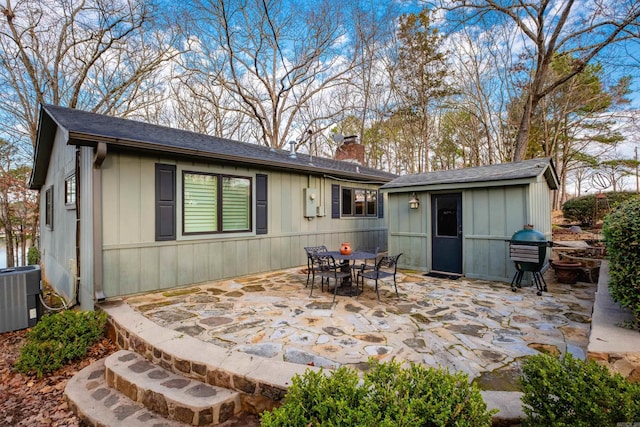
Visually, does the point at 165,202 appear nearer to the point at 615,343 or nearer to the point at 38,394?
the point at 38,394

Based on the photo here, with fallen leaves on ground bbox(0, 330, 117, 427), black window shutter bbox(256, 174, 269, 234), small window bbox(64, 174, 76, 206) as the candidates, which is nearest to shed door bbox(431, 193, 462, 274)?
black window shutter bbox(256, 174, 269, 234)

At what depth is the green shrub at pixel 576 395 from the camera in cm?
153

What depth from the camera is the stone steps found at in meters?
2.36

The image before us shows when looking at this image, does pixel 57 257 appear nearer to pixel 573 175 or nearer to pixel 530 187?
pixel 530 187

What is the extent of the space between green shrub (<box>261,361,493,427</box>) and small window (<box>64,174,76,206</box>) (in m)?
5.87

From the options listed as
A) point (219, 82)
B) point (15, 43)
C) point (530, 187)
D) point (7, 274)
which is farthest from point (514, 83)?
point (15, 43)

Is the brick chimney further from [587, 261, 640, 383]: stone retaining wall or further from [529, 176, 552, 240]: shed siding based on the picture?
[587, 261, 640, 383]: stone retaining wall

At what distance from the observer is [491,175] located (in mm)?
6102

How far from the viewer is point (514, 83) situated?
13656mm

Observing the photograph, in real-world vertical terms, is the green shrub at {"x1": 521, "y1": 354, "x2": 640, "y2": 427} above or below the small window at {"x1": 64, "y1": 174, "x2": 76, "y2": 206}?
below

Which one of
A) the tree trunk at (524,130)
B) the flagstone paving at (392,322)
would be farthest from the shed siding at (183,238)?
the tree trunk at (524,130)

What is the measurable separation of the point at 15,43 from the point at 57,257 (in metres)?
Result: 9.77

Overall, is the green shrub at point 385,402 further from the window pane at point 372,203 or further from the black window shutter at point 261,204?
the window pane at point 372,203

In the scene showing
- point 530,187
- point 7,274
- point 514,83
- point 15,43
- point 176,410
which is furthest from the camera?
point 514,83
